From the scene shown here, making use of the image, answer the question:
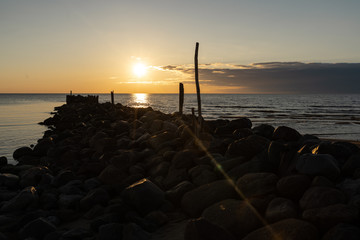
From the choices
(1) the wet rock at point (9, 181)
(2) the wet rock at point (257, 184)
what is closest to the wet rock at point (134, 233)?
(2) the wet rock at point (257, 184)

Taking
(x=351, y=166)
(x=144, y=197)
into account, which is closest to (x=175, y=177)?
(x=144, y=197)

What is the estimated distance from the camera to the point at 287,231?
14.9ft

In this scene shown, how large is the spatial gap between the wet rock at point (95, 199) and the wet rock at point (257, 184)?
3.28 m

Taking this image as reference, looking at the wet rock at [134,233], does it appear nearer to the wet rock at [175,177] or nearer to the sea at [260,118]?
the wet rock at [175,177]

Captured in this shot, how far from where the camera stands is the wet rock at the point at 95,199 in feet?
24.0

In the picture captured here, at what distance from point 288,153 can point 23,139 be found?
19.0 meters

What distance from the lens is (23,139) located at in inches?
814

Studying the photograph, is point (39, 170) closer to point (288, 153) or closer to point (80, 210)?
point (80, 210)

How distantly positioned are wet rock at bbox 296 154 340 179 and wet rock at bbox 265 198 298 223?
3.12 ft

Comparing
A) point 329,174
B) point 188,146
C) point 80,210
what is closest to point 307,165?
point 329,174

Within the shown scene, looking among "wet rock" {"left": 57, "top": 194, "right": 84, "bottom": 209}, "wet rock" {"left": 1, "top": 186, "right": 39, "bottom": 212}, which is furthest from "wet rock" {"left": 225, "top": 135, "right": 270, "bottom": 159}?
"wet rock" {"left": 1, "top": 186, "right": 39, "bottom": 212}

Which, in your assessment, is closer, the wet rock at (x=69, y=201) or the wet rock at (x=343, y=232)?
the wet rock at (x=343, y=232)

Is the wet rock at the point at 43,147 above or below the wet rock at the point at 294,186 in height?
below

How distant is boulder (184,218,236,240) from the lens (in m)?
4.39
